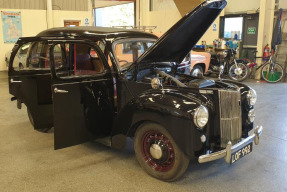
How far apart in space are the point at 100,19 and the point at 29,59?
1273cm

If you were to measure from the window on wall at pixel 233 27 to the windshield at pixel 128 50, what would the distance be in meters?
7.11

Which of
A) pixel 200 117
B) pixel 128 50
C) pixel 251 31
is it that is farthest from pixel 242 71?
pixel 200 117

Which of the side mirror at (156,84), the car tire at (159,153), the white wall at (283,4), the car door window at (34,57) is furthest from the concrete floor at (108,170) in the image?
the white wall at (283,4)

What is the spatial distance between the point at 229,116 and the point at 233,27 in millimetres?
8219

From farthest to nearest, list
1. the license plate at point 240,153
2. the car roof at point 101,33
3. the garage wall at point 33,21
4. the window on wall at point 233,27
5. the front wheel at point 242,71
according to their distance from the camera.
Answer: the garage wall at point 33,21, the window on wall at point 233,27, the front wheel at point 242,71, the car roof at point 101,33, the license plate at point 240,153

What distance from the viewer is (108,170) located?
10.4 feet

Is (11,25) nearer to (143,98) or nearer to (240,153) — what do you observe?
(143,98)

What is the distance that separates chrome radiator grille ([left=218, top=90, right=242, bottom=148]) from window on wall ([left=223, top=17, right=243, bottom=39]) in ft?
26.0

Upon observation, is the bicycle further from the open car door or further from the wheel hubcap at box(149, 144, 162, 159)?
the wheel hubcap at box(149, 144, 162, 159)

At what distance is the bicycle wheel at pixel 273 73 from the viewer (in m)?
8.53

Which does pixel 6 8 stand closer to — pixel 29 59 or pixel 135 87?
pixel 29 59

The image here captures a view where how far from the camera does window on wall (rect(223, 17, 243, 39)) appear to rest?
9.98m

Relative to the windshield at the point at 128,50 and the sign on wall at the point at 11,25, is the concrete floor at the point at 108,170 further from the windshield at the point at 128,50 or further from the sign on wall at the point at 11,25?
the sign on wall at the point at 11,25

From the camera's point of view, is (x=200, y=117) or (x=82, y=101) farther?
(x=82, y=101)
